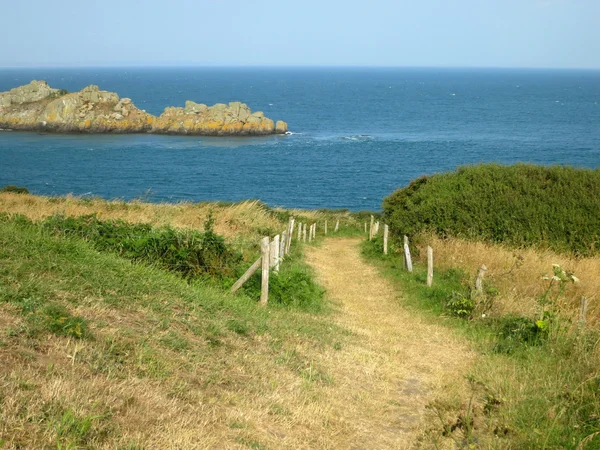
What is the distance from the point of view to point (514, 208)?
22.3m

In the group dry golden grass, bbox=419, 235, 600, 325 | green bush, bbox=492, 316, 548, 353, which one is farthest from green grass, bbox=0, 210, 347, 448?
dry golden grass, bbox=419, 235, 600, 325

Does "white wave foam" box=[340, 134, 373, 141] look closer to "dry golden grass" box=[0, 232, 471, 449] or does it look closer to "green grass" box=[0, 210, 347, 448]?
"green grass" box=[0, 210, 347, 448]

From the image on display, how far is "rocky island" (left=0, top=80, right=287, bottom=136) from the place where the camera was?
111 metres

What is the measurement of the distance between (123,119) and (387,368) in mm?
108219

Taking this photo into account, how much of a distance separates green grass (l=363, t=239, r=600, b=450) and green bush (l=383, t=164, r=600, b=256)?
9.84 meters

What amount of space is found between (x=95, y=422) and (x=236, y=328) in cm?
405

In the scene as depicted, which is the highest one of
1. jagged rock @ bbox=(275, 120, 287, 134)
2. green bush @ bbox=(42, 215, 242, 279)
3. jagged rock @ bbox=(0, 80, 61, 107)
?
jagged rock @ bbox=(0, 80, 61, 107)

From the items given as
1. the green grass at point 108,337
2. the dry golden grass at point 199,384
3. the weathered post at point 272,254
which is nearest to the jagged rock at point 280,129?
the weathered post at point 272,254

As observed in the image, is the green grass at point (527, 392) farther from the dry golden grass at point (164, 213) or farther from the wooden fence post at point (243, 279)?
the dry golden grass at point (164, 213)

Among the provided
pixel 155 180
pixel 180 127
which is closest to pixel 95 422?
pixel 155 180

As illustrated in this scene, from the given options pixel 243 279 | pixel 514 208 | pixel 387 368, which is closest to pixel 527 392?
pixel 387 368

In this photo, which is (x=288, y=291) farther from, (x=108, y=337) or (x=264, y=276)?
(x=108, y=337)

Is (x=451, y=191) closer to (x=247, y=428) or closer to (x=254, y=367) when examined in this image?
(x=254, y=367)

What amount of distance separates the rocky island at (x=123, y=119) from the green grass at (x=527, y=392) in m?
101
